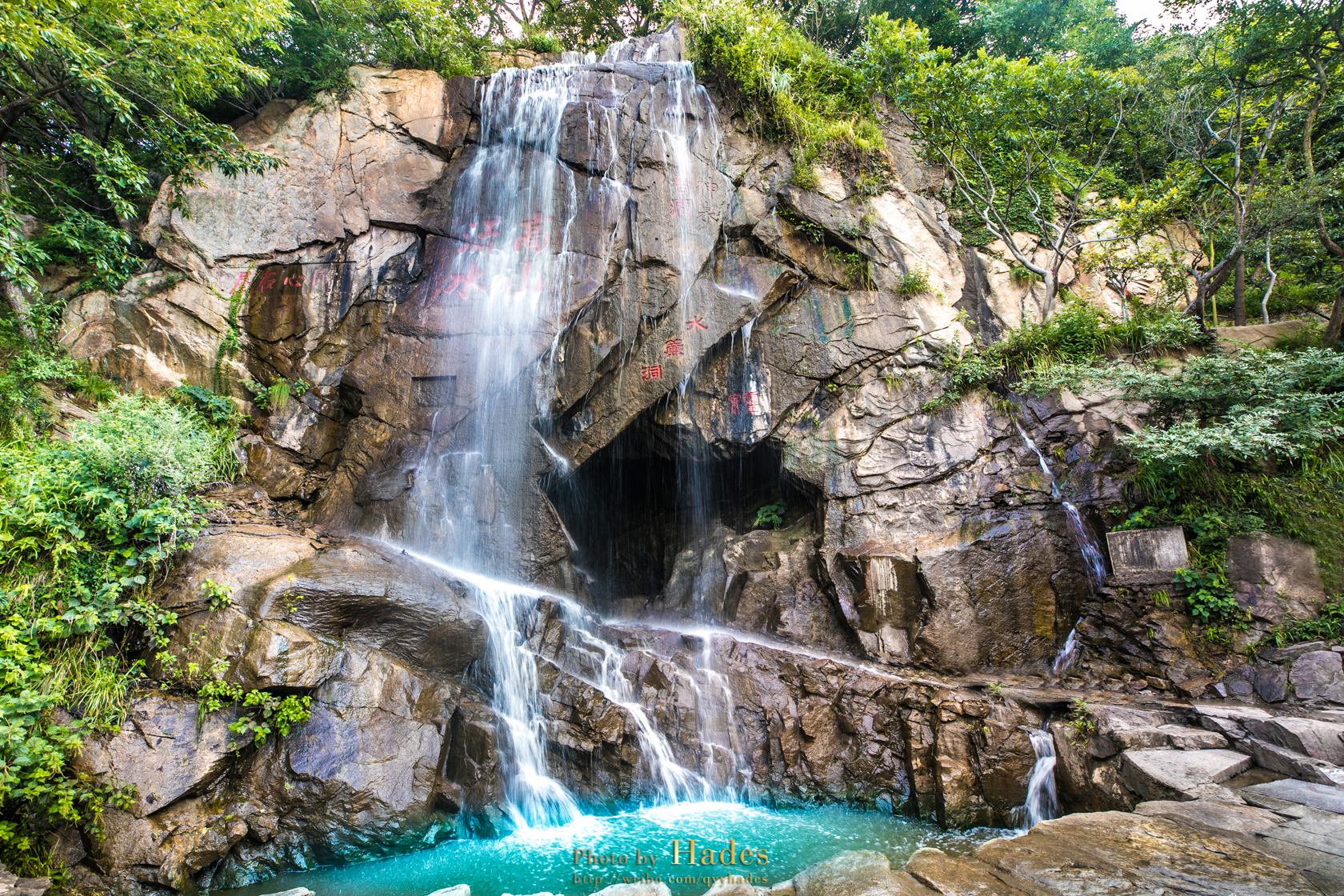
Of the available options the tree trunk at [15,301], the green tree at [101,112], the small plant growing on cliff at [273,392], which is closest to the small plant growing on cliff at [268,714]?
the small plant growing on cliff at [273,392]

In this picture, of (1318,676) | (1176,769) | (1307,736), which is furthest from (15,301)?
(1318,676)

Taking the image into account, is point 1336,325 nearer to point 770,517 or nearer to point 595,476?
point 770,517

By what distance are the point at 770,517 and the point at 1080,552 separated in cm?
415

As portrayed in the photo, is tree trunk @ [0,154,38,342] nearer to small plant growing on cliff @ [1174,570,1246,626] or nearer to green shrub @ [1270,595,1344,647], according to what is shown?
small plant growing on cliff @ [1174,570,1246,626]

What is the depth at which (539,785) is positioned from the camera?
631cm

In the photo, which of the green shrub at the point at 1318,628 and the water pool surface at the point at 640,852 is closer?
the water pool surface at the point at 640,852

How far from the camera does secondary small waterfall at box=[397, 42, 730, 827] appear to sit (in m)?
6.73

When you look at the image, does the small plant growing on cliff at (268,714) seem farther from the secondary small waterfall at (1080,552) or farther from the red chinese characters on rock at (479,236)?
the secondary small waterfall at (1080,552)

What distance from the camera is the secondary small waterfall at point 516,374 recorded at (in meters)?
6.73

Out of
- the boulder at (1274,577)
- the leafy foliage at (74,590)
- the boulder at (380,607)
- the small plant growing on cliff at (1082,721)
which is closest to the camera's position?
the leafy foliage at (74,590)

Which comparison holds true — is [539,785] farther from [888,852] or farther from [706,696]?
[888,852]

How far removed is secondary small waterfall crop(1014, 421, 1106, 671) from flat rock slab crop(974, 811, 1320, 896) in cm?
292

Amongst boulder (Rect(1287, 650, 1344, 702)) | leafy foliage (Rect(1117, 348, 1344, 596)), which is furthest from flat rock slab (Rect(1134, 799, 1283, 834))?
leafy foliage (Rect(1117, 348, 1344, 596))

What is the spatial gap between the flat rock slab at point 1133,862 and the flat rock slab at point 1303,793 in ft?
3.45
